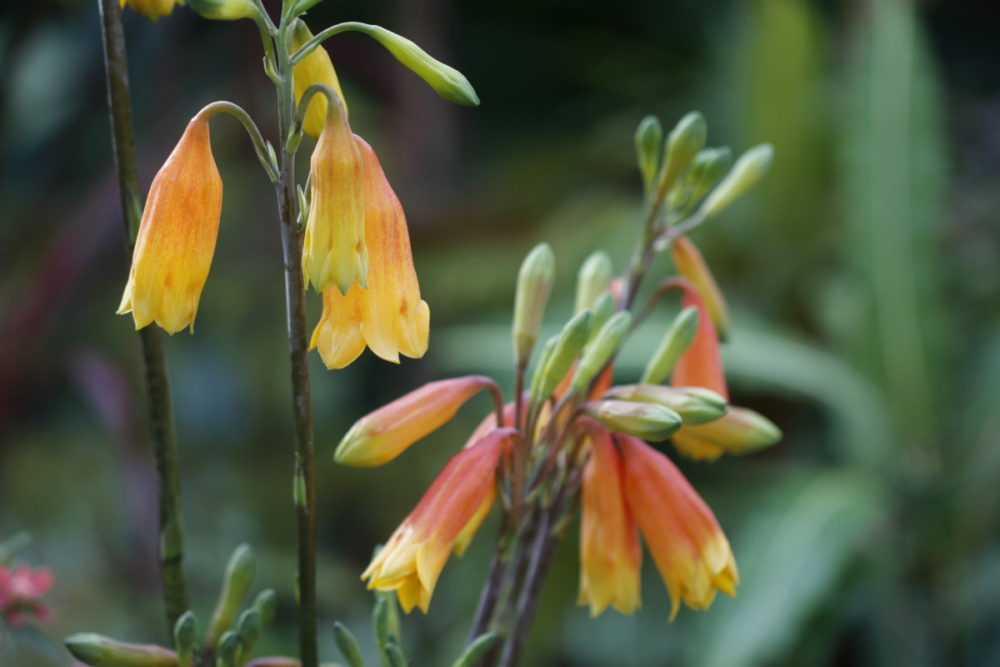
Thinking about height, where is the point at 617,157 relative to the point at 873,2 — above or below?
below

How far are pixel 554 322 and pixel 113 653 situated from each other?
1.48m

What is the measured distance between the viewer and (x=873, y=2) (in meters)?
2.09

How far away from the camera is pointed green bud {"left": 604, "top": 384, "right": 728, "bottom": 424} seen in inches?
15.6

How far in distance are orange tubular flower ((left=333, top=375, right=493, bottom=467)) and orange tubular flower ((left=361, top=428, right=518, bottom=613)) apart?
0.9 inches

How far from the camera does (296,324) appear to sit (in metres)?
Answer: 0.31

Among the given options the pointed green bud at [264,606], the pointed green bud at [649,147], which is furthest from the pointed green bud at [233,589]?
the pointed green bud at [649,147]

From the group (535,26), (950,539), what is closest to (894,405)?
(950,539)

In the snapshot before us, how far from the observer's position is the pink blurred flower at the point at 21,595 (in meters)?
0.43

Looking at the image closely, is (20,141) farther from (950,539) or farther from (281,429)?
(950,539)

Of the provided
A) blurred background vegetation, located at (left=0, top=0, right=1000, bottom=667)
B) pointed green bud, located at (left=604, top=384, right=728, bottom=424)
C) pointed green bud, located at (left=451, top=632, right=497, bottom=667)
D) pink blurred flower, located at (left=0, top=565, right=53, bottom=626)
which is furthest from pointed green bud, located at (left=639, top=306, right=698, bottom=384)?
blurred background vegetation, located at (left=0, top=0, right=1000, bottom=667)

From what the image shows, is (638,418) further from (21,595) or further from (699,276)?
(21,595)

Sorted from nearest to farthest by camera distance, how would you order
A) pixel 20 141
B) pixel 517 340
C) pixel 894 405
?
pixel 517 340, pixel 20 141, pixel 894 405

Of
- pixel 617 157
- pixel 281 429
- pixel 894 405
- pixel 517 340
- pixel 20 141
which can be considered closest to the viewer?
pixel 517 340

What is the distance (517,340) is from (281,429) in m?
1.86
